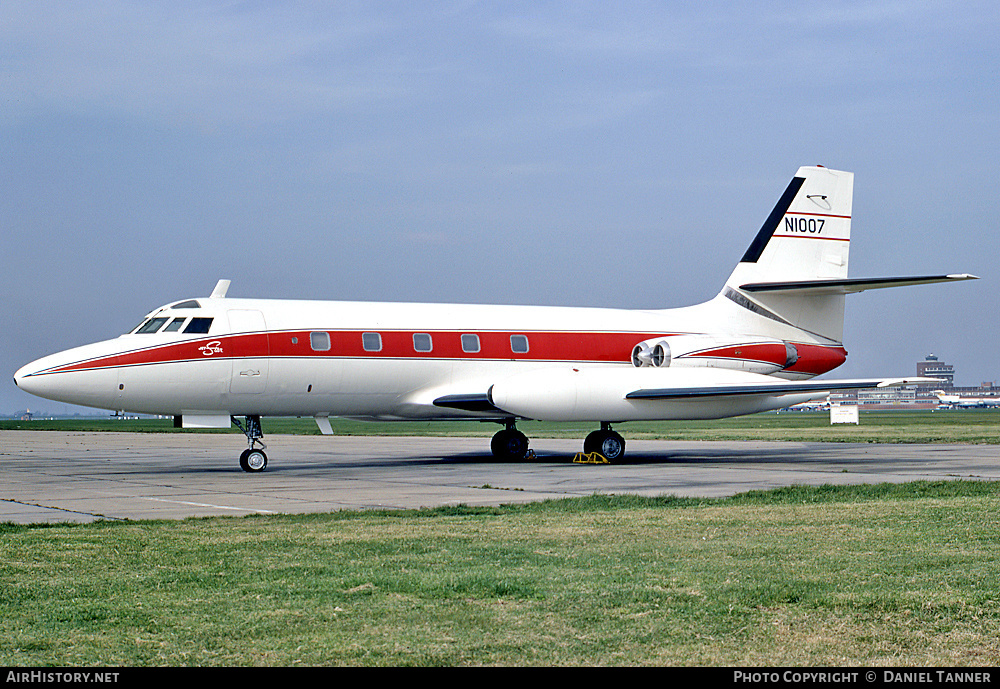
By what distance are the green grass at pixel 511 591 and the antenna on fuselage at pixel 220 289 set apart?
11.4 meters

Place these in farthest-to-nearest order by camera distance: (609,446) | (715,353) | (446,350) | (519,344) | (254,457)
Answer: (715,353) < (519,344) < (609,446) < (446,350) < (254,457)

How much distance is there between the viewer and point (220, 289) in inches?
888

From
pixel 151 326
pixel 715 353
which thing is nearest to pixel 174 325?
pixel 151 326

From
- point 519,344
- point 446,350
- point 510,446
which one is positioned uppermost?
point 519,344

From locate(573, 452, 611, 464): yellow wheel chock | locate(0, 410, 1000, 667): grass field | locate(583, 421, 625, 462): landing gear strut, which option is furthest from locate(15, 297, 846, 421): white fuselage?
locate(0, 410, 1000, 667): grass field

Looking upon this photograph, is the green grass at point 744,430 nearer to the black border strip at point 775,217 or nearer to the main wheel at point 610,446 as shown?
the black border strip at point 775,217

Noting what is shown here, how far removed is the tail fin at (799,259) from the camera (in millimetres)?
27656

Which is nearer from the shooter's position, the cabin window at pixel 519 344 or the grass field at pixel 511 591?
the grass field at pixel 511 591

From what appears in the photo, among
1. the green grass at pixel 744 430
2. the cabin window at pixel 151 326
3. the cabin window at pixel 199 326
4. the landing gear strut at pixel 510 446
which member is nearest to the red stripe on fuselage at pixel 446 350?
the cabin window at pixel 199 326

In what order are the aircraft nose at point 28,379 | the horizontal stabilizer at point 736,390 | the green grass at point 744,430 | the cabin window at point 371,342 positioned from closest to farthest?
the aircraft nose at point 28,379 < the cabin window at point 371,342 < the horizontal stabilizer at point 736,390 < the green grass at point 744,430

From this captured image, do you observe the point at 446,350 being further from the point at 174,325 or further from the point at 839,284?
Result: the point at 839,284

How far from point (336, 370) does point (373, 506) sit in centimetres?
903

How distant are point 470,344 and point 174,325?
6639 mm
